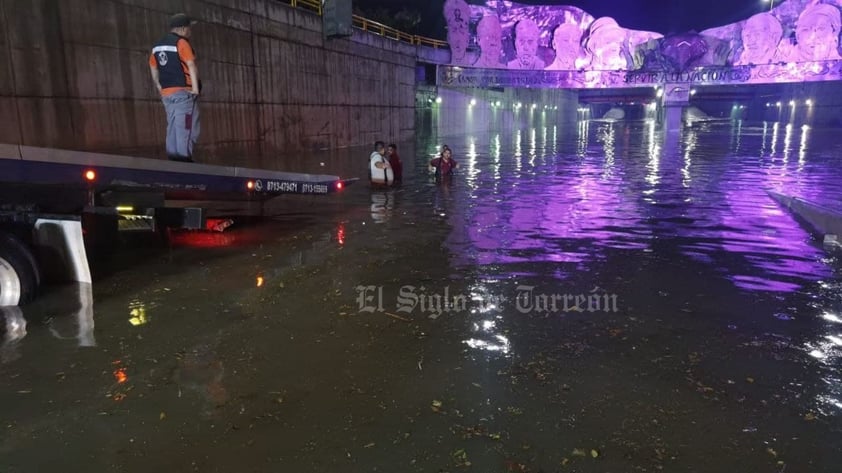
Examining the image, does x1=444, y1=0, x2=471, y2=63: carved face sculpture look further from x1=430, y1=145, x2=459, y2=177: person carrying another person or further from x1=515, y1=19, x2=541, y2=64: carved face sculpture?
x1=430, y1=145, x2=459, y2=177: person carrying another person

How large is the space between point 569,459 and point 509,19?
3890cm

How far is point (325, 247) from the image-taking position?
6.61 meters

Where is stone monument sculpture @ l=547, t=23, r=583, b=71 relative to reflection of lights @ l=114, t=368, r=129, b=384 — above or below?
above

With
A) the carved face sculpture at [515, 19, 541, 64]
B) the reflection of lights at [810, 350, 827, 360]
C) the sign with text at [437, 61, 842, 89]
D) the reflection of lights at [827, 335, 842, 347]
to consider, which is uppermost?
the carved face sculpture at [515, 19, 541, 64]


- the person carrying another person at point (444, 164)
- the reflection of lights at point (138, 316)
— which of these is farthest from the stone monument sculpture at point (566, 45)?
the reflection of lights at point (138, 316)

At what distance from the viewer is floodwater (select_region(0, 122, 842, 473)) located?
8.55ft

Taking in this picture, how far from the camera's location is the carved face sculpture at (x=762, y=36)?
121 feet

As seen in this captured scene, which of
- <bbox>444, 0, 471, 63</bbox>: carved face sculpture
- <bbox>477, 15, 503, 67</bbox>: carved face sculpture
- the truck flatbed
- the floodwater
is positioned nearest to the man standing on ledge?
the truck flatbed

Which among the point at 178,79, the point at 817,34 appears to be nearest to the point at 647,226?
the point at 178,79

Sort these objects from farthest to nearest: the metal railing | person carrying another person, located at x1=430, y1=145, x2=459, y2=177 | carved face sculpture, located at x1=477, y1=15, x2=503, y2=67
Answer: carved face sculpture, located at x1=477, y1=15, x2=503, y2=67 < the metal railing < person carrying another person, located at x1=430, y1=145, x2=459, y2=177

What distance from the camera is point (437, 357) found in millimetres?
3596

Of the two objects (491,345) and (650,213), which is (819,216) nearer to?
(650,213)

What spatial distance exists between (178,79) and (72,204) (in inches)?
73.9

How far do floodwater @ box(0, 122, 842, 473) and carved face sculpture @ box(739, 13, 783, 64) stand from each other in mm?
37253
